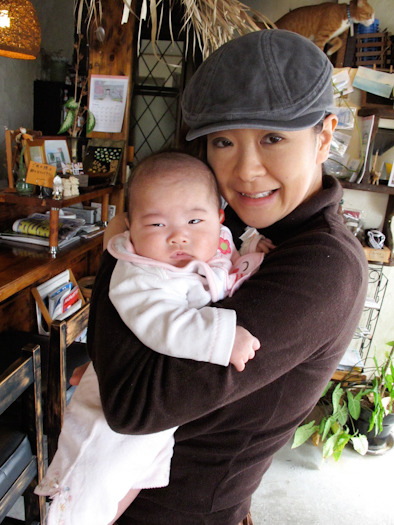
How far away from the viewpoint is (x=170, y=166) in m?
0.92

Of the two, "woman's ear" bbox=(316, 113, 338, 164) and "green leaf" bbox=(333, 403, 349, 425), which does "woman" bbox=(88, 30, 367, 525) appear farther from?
"green leaf" bbox=(333, 403, 349, 425)

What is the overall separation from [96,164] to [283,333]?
7.92 feet

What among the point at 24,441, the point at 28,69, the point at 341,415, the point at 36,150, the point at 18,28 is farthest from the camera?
the point at 28,69

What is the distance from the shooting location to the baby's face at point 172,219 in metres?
0.90

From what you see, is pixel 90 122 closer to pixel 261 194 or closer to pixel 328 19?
pixel 328 19

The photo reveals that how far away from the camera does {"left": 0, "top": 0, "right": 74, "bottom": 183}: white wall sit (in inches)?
182

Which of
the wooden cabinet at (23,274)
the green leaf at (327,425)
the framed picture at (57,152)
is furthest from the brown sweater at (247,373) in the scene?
the green leaf at (327,425)

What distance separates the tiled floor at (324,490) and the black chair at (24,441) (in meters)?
0.98

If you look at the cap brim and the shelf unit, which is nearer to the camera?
the cap brim

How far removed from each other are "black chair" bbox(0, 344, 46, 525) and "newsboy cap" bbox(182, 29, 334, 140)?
82 cm

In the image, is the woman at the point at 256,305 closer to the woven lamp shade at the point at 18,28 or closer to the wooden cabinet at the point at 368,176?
the wooden cabinet at the point at 368,176

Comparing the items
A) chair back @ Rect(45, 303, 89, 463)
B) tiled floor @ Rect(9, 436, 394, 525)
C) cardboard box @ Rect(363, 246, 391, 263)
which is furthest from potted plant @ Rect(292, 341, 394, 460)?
chair back @ Rect(45, 303, 89, 463)

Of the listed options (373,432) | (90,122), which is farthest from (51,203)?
(373,432)

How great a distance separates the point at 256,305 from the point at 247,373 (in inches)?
4.3
